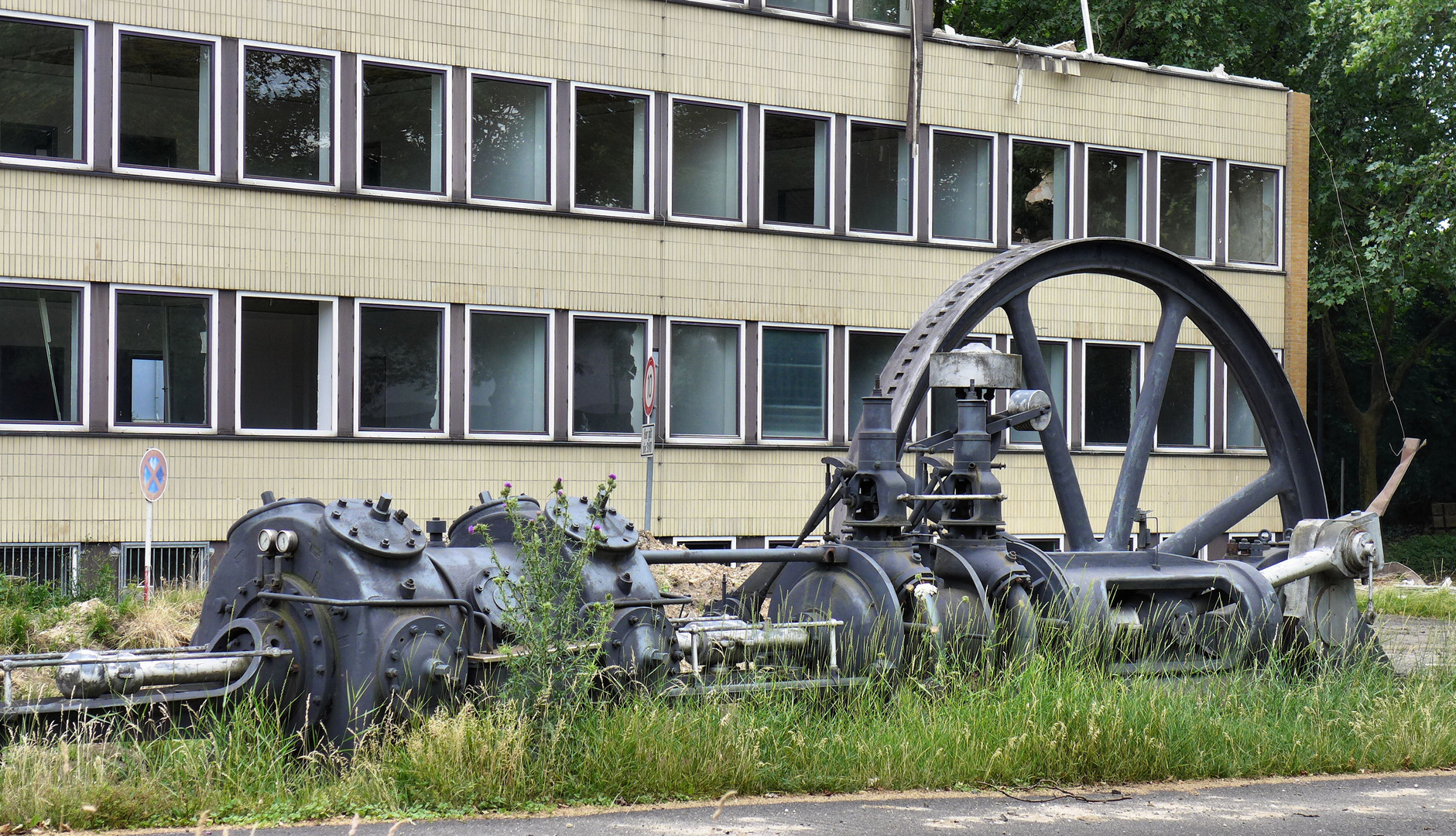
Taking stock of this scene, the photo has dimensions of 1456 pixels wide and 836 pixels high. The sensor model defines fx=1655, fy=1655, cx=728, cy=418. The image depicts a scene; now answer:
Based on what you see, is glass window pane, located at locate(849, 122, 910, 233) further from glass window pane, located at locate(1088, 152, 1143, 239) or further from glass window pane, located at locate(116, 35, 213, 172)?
glass window pane, located at locate(116, 35, 213, 172)

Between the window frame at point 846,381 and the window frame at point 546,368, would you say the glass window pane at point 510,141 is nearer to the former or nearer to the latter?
the window frame at point 546,368

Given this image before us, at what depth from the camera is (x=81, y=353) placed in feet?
65.5

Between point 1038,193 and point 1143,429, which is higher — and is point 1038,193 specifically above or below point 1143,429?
above

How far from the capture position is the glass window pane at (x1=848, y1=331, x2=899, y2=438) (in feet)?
83.3

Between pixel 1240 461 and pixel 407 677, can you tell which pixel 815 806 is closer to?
pixel 407 677

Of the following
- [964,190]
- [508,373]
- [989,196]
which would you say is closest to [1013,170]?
[989,196]

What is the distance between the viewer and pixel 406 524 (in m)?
8.11

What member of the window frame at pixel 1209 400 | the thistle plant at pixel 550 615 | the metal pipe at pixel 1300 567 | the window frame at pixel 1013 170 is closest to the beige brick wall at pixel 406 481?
the window frame at pixel 1209 400

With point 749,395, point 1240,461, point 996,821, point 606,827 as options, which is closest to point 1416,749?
point 996,821

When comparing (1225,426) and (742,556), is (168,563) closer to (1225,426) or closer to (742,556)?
(742,556)

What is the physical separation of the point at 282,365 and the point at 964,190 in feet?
36.6

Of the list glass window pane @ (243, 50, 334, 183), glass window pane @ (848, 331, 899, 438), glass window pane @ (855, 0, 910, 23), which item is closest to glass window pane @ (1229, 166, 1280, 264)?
glass window pane @ (855, 0, 910, 23)

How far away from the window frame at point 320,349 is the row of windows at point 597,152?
4.73 ft

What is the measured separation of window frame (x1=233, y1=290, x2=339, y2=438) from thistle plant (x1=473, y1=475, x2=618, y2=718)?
1340cm
